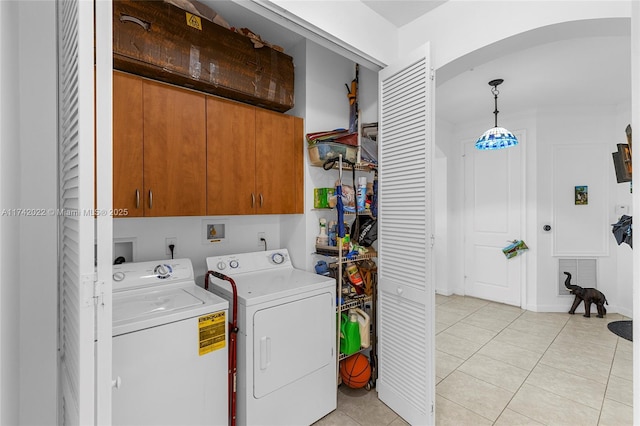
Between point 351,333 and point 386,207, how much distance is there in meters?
0.96

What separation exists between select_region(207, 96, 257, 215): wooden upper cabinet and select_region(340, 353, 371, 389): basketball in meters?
1.37

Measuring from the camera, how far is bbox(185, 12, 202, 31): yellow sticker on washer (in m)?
1.82

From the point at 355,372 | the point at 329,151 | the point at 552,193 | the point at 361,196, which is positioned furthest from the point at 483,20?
the point at 552,193

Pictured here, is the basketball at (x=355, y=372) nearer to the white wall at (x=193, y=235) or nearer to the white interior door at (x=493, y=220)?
the white wall at (x=193, y=235)

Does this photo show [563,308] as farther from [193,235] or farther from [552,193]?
[193,235]

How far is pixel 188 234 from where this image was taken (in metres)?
2.21

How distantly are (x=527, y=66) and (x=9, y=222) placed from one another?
13.2ft

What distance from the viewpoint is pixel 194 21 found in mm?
1836

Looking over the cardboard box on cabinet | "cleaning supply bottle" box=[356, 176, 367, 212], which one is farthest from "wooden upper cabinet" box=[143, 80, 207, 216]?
"cleaning supply bottle" box=[356, 176, 367, 212]

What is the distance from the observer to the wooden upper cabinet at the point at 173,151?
1720mm

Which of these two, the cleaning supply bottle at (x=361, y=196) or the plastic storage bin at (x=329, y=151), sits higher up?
the plastic storage bin at (x=329, y=151)

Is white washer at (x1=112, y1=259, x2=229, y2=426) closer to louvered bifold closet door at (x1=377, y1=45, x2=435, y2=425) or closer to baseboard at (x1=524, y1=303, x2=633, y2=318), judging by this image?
louvered bifold closet door at (x1=377, y1=45, x2=435, y2=425)

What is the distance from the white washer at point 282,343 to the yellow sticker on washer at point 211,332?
0.40 ft

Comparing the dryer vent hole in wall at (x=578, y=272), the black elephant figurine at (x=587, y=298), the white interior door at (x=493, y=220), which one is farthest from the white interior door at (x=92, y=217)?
the dryer vent hole in wall at (x=578, y=272)
